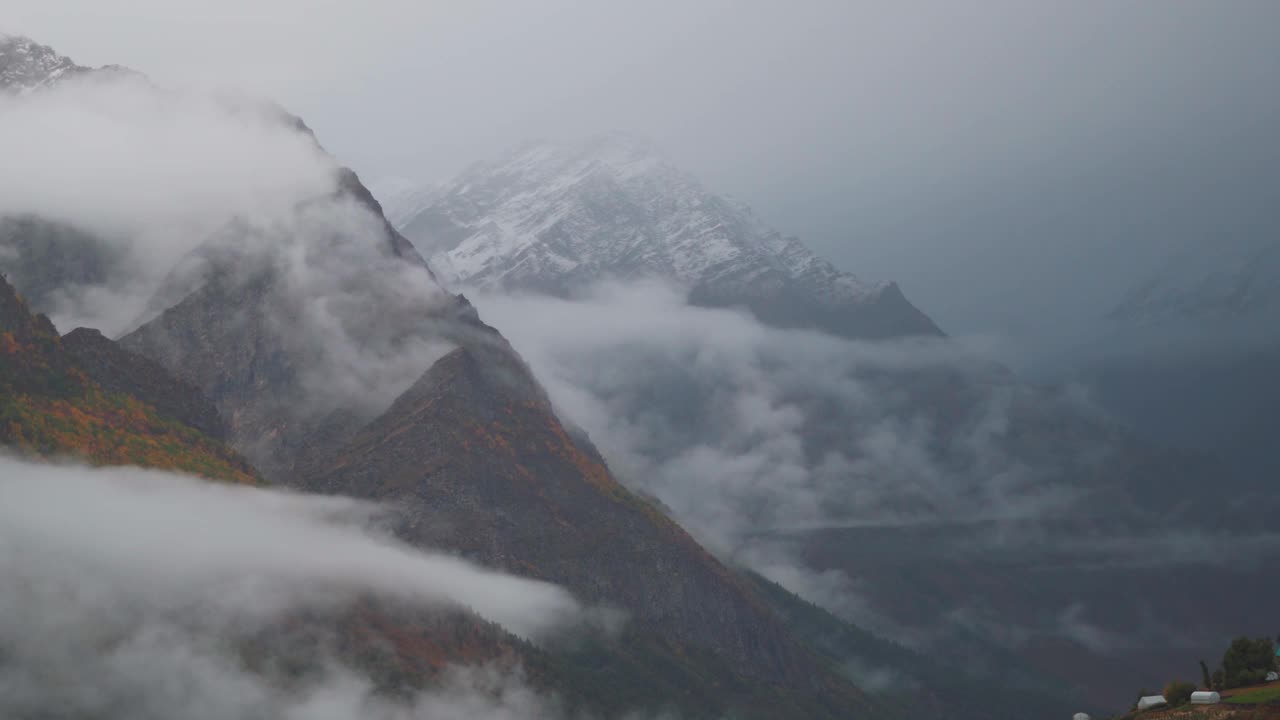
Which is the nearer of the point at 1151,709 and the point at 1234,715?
the point at 1234,715
